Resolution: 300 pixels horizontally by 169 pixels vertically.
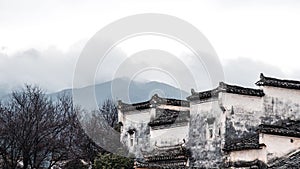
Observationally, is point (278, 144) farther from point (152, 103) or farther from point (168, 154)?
point (152, 103)

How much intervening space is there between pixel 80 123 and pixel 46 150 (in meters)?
5.57

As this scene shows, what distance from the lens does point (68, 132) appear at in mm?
49594

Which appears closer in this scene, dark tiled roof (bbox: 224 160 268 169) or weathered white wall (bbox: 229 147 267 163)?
dark tiled roof (bbox: 224 160 268 169)

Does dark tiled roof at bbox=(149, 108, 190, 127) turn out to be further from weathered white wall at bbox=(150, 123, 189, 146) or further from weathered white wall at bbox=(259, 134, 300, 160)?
weathered white wall at bbox=(259, 134, 300, 160)

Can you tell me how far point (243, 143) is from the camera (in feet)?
96.9

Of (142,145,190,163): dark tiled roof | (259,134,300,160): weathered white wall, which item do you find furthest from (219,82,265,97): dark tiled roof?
(142,145,190,163): dark tiled roof

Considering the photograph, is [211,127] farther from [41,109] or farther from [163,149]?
[41,109]

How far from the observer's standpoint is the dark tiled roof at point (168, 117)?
114ft

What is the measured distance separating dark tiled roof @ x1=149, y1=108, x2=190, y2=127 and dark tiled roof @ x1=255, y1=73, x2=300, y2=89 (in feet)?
16.1

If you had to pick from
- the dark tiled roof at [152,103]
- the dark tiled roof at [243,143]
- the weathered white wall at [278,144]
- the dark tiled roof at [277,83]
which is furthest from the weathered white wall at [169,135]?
the weathered white wall at [278,144]

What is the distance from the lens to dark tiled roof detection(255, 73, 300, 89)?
30625mm

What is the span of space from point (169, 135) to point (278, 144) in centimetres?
821

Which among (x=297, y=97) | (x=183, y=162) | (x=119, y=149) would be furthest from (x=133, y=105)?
(x=297, y=97)

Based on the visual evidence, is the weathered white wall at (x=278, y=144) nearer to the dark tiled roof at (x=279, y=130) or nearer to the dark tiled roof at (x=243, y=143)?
the dark tiled roof at (x=279, y=130)
